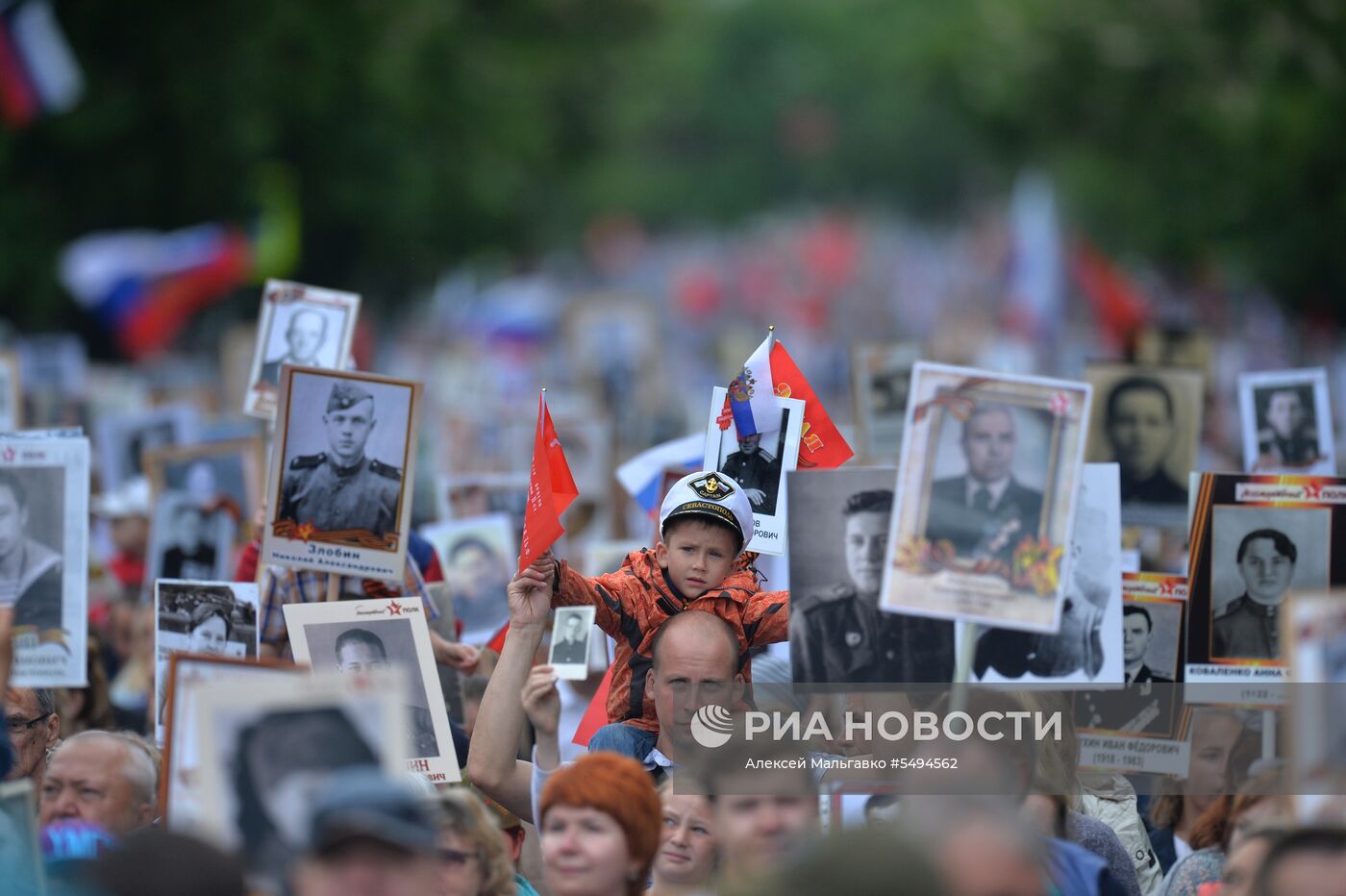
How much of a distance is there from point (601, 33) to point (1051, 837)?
45.3 m

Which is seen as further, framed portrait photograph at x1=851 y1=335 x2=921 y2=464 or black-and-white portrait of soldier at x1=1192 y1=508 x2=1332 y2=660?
framed portrait photograph at x1=851 y1=335 x2=921 y2=464

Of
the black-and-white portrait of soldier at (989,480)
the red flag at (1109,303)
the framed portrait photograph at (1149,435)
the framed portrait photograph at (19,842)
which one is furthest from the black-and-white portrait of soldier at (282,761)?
the red flag at (1109,303)

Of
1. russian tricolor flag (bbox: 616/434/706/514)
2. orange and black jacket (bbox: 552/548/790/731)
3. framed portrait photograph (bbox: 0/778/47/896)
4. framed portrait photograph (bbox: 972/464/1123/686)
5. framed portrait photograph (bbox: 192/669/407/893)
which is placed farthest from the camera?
russian tricolor flag (bbox: 616/434/706/514)

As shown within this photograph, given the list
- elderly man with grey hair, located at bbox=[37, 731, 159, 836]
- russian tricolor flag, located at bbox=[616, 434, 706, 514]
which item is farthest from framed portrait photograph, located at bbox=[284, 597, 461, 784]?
russian tricolor flag, located at bbox=[616, 434, 706, 514]

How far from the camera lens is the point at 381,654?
5938mm

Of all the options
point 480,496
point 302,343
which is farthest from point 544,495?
point 480,496

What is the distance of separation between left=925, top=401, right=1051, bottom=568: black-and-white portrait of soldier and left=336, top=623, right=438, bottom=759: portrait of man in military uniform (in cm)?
159

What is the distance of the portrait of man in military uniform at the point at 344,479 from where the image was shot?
7.04 m

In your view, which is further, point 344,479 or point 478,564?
point 478,564

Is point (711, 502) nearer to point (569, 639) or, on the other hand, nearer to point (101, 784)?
point (569, 639)

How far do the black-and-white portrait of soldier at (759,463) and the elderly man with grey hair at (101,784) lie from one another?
84.8 inches

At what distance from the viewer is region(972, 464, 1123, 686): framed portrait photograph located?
6.12 meters

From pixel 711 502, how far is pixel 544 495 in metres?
0.52

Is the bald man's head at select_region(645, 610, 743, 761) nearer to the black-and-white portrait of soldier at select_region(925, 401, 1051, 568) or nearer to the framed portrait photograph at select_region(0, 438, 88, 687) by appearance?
the black-and-white portrait of soldier at select_region(925, 401, 1051, 568)
